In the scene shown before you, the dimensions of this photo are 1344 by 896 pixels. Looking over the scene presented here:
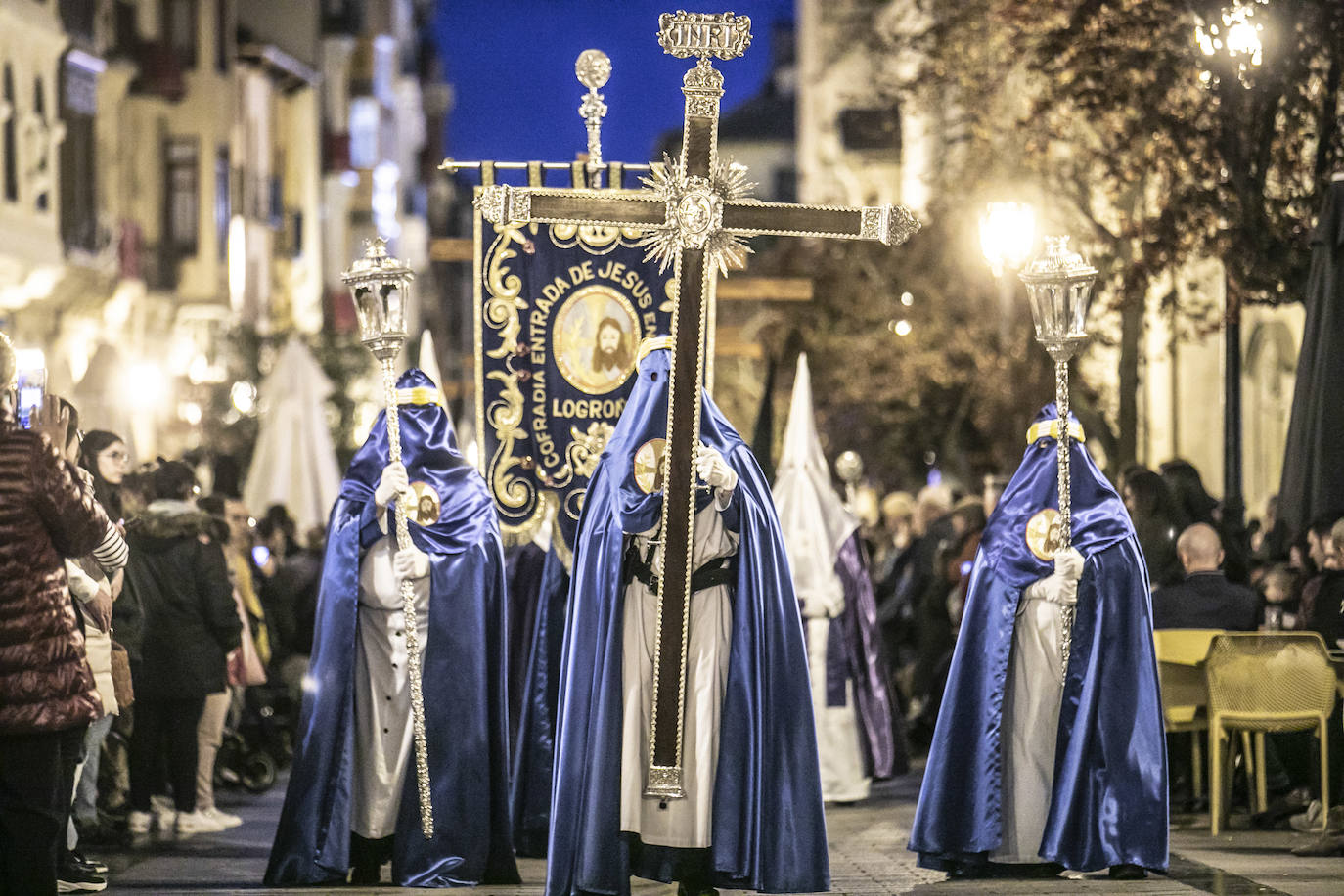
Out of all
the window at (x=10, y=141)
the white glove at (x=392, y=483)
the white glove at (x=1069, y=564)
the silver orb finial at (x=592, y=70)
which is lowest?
the white glove at (x=1069, y=564)

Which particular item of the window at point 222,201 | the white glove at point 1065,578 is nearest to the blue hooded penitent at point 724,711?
the white glove at point 1065,578

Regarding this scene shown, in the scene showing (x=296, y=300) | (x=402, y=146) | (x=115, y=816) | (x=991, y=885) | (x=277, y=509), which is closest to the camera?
(x=991, y=885)

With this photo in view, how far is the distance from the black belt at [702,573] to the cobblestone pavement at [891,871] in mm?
1657

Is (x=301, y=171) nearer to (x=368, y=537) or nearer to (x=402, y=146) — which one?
(x=402, y=146)

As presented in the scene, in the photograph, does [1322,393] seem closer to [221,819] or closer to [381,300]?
[381,300]

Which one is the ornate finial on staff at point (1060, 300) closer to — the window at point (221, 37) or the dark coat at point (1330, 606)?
the dark coat at point (1330, 606)

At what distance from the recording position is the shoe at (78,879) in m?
10.5

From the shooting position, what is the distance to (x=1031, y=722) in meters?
10.9

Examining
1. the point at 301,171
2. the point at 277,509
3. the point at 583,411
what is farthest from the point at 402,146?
the point at 583,411

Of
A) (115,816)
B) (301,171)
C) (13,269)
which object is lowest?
(115,816)

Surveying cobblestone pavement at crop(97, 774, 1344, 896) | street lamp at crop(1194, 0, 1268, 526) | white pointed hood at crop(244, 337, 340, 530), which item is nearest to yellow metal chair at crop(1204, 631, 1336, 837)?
cobblestone pavement at crop(97, 774, 1344, 896)

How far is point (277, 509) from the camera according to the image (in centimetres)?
1839

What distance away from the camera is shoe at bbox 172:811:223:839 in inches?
512

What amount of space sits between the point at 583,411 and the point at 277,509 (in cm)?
584
